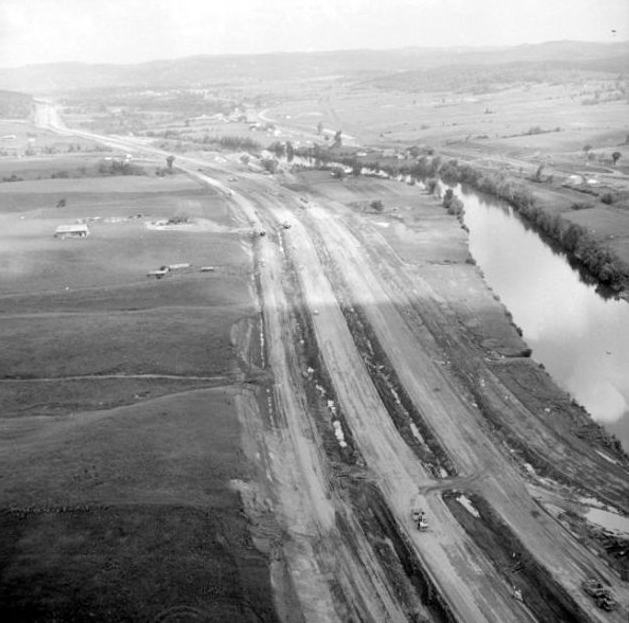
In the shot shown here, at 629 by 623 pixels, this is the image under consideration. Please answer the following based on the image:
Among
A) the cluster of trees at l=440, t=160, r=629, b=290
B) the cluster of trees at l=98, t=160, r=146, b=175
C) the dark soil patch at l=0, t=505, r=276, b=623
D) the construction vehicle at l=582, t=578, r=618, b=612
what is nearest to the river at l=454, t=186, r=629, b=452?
the cluster of trees at l=440, t=160, r=629, b=290

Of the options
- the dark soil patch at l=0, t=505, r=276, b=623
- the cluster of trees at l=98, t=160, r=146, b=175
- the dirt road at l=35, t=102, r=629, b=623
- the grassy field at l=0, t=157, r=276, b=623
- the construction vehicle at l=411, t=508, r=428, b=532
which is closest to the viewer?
the dark soil patch at l=0, t=505, r=276, b=623

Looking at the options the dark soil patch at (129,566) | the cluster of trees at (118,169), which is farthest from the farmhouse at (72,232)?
the dark soil patch at (129,566)

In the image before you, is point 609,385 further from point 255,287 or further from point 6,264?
point 6,264

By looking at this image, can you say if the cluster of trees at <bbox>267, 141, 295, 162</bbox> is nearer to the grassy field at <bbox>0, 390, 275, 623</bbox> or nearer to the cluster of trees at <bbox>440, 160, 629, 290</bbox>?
the cluster of trees at <bbox>440, 160, 629, 290</bbox>

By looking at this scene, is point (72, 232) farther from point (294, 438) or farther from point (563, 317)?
point (563, 317)

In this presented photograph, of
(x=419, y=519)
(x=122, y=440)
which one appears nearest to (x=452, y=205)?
(x=419, y=519)
